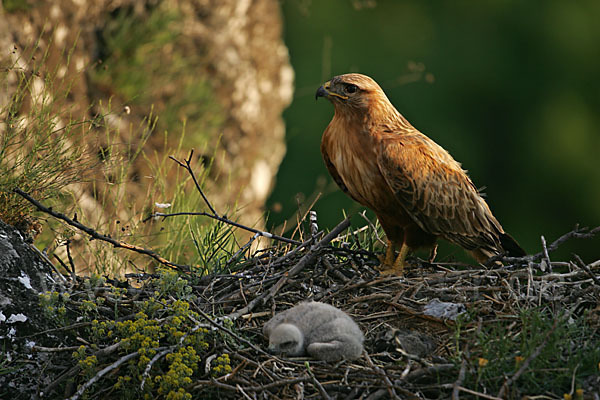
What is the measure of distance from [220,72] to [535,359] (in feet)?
17.7

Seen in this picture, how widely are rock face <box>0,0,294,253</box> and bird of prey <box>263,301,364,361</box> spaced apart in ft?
8.43

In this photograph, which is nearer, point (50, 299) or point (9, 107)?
point (50, 299)

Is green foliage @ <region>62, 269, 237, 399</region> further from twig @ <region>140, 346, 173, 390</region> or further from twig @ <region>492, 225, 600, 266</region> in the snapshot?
twig @ <region>492, 225, 600, 266</region>

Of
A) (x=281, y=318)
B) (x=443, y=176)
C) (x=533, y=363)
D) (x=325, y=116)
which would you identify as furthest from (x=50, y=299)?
(x=325, y=116)

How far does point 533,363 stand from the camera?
2.39 m

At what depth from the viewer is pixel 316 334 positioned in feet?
8.89

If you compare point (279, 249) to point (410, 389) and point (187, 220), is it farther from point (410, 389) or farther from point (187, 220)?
point (410, 389)

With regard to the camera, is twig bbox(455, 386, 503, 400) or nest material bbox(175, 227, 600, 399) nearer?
twig bbox(455, 386, 503, 400)

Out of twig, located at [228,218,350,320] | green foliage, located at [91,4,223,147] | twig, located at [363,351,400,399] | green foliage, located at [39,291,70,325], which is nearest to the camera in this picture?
twig, located at [363,351,400,399]

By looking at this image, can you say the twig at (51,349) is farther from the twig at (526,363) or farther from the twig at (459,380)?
the twig at (526,363)

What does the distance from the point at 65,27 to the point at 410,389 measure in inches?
168

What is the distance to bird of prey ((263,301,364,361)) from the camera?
263cm

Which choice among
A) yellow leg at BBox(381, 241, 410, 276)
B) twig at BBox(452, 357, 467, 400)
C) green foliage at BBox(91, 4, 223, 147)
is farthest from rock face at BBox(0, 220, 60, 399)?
green foliage at BBox(91, 4, 223, 147)

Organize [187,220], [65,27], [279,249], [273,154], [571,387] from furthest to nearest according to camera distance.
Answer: [273,154]
[65,27]
[187,220]
[279,249]
[571,387]
